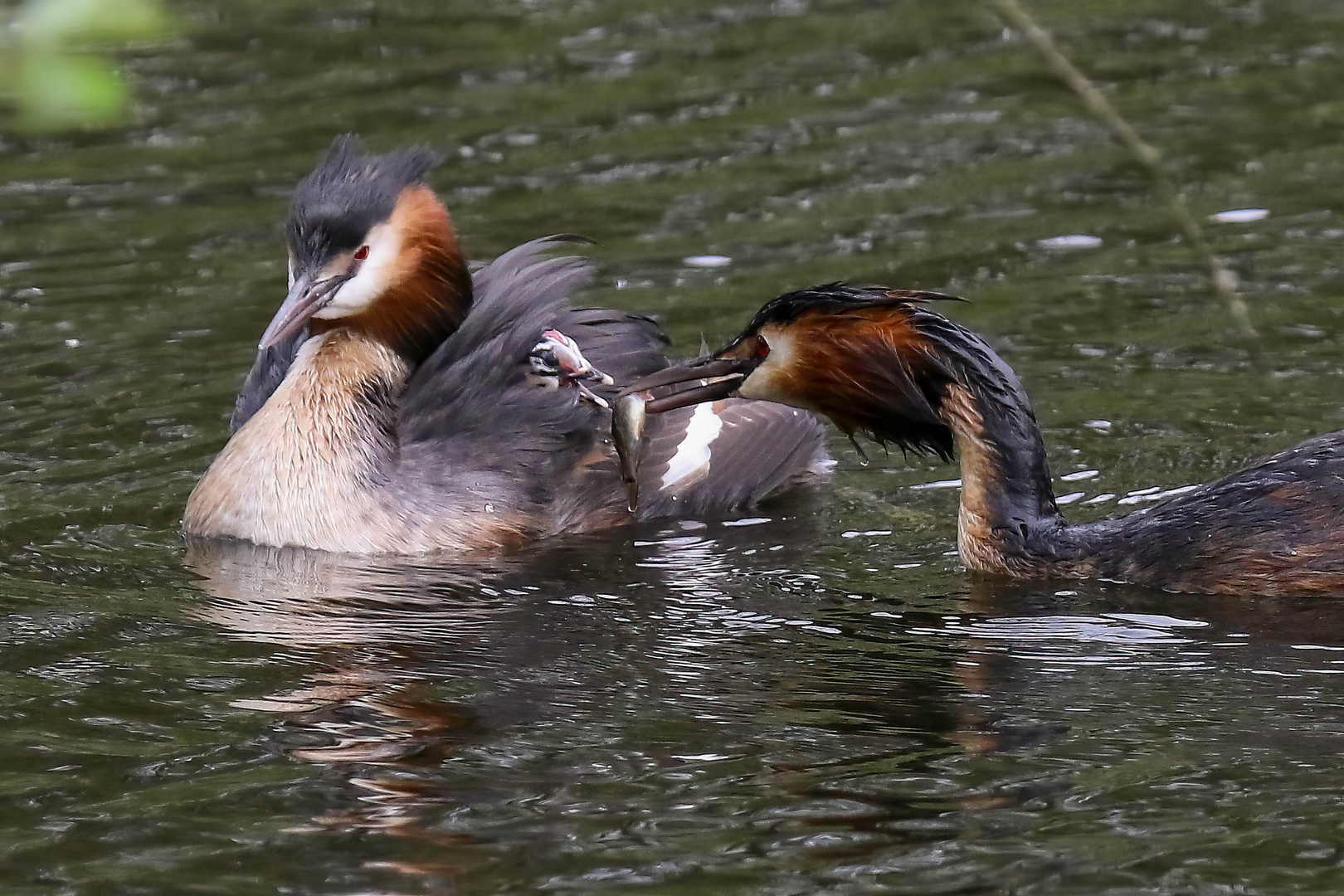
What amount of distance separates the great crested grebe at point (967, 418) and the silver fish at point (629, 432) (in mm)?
60

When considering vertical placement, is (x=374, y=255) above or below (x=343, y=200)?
below

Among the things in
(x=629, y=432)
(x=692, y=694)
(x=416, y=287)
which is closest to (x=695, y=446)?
(x=629, y=432)

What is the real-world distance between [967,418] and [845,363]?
0.40 meters

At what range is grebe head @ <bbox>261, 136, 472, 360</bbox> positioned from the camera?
6.41m

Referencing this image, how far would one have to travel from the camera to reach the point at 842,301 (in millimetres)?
5816

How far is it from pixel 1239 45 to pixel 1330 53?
1.65 feet

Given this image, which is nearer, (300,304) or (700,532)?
(300,304)

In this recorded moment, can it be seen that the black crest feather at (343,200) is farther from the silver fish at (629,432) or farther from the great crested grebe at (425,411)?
the silver fish at (629,432)

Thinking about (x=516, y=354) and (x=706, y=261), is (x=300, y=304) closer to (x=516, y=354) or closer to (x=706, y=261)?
(x=516, y=354)

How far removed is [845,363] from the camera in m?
5.89

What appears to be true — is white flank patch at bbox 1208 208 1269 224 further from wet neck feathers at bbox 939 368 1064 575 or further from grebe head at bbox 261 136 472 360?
grebe head at bbox 261 136 472 360

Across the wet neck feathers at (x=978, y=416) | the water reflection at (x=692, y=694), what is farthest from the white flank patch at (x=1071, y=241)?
the wet neck feathers at (x=978, y=416)

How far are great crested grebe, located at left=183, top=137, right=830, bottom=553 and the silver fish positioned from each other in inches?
10.2

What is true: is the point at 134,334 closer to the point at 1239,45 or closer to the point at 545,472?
the point at 545,472
